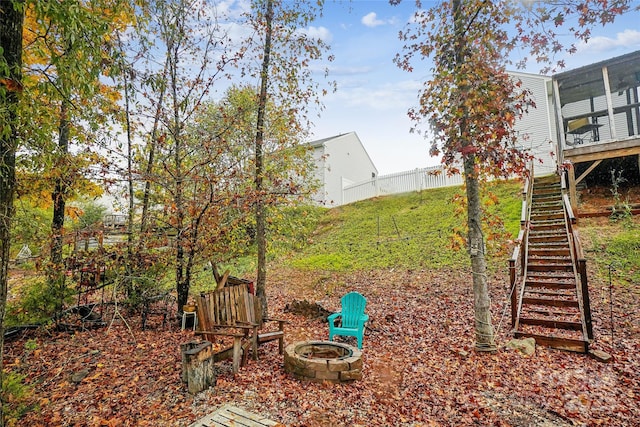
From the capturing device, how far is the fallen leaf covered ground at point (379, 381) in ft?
11.2

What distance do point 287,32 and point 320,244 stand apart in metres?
8.44

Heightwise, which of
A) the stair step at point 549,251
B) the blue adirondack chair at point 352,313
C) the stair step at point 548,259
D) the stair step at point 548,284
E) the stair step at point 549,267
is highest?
the stair step at point 549,251

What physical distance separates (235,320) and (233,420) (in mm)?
2102

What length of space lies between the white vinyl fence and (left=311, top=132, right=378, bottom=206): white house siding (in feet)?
3.11

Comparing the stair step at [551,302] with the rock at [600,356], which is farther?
the stair step at [551,302]

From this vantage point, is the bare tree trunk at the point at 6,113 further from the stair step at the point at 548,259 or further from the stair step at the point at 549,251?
the stair step at the point at 549,251

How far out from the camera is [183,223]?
6.16m

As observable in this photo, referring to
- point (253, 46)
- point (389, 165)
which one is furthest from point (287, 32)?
point (389, 165)

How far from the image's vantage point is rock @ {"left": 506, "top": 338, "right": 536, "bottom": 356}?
4.82 metres

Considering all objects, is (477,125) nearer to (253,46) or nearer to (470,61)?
(470,61)

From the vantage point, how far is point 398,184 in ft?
54.8

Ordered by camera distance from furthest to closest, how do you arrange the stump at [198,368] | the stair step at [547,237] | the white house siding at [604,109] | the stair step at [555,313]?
the white house siding at [604,109], the stair step at [547,237], the stair step at [555,313], the stump at [198,368]

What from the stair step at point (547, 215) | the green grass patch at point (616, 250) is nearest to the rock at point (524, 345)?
the green grass patch at point (616, 250)

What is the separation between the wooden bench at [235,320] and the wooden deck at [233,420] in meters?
0.98
